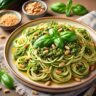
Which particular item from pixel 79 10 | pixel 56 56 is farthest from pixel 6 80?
pixel 79 10

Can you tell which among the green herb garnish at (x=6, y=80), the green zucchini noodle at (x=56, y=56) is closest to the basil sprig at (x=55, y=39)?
the green zucchini noodle at (x=56, y=56)

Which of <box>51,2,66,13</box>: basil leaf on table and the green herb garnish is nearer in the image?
the green herb garnish

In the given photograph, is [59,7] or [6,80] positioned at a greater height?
[59,7]

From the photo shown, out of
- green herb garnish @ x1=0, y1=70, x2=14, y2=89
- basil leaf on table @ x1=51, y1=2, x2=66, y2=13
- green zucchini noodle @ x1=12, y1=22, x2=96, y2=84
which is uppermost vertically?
basil leaf on table @ x1=51, y1=2, x2=66, y2=13

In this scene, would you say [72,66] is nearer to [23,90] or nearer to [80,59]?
[80,59]

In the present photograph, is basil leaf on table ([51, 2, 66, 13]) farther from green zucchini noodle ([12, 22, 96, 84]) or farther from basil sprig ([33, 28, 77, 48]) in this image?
basil sprig ([33, 28, 77, 48])

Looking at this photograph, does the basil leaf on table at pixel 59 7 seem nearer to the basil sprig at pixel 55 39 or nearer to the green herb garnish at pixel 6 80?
the basil sprig at pixel 55 39

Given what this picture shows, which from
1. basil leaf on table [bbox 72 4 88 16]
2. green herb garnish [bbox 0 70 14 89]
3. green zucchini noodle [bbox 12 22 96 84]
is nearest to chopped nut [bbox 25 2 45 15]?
basil leaf on table [bbox 72 4 88 16]

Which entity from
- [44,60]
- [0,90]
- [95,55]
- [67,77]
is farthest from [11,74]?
[95,55]

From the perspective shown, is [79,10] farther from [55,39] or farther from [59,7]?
[55,39]
